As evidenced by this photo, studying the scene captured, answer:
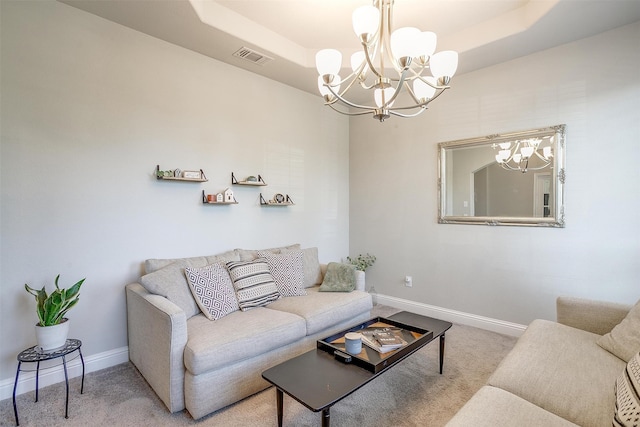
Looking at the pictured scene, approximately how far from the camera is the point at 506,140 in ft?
10.4

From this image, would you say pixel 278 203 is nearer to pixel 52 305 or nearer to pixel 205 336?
pixel 205 336

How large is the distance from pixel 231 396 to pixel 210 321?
535mm

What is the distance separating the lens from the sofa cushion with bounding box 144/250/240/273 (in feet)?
8.26

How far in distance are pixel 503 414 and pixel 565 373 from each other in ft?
1.89

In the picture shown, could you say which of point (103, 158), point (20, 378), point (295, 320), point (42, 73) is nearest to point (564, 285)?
point (295, 320)

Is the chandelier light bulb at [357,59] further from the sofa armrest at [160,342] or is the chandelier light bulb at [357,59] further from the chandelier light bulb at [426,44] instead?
the sofa armrest at [160,342]

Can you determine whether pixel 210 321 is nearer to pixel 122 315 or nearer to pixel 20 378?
pixel 122 315

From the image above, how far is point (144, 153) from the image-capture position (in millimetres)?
2670

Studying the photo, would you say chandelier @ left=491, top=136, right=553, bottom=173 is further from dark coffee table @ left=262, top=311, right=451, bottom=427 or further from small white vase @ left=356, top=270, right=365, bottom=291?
dark coffee table @ left=262, top=311, right=451, bottom=427

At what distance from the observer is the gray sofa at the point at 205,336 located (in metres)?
1.87

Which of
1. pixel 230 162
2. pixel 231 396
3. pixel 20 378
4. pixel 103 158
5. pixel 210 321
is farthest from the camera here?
pixel 230 162

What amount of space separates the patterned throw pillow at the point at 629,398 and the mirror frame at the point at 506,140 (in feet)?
6.20

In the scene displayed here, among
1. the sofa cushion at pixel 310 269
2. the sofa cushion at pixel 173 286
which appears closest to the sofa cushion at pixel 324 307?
the sofa cushion at pixel 310 269

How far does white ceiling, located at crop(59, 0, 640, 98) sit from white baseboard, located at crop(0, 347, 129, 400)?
8.86 feet
